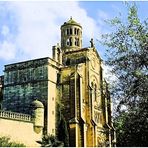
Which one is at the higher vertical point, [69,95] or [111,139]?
[69,95]

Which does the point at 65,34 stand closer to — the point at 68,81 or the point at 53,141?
the point at 68,81

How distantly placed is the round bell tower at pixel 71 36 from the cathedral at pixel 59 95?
959 centimetres

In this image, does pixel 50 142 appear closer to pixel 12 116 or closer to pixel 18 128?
pixel 18 128

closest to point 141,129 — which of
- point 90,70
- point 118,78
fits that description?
point 118,78

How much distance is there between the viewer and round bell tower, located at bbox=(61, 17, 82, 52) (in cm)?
6375

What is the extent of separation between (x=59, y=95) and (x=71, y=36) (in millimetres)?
16552

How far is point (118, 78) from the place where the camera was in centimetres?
1931

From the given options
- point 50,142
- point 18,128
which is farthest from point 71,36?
point 18,128

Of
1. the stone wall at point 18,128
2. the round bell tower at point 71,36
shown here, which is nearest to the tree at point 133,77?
→ the stone wall at point 18,128

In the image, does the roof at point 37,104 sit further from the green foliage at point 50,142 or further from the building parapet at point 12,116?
the green foliage at point 50,142

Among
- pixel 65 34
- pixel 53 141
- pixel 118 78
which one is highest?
pixel 65 34

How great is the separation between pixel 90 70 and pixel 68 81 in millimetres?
4953

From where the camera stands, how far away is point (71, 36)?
63688 mm

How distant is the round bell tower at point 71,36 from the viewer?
2510 inches
